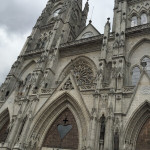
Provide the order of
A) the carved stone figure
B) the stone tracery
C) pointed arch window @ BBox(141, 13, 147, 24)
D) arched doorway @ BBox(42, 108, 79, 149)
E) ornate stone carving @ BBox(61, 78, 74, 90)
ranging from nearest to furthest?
1. the carved stone figure
2. arched doorway @ BBox(42, 108, 79, 149)
3. ornate stone carving @ BBox(61, 78, 74, 90)
4. the stone tracery
5. pointed arch window @ BBox(141, 13, 147, 24)

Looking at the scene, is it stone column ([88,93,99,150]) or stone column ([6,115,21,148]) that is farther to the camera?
stone column ([6,115,21,148])

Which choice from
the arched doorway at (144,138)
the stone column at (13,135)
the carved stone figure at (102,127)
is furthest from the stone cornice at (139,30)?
the stone column at (13,135)

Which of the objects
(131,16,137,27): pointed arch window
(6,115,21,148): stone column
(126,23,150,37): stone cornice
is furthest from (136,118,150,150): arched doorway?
(131,16,137,27): pointed arch window

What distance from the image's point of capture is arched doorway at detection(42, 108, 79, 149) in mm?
11875

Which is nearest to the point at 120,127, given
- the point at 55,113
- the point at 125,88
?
the point at 125,88

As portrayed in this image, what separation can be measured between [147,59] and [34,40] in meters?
15.0

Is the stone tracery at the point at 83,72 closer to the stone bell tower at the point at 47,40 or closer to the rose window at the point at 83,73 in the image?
the rose window at the point at 83,73

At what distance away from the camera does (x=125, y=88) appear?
12.0 metres

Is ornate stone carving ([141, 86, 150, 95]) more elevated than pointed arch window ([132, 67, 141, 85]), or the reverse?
pointed arch window ([132, 67, 141, 85])

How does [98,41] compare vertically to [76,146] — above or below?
above

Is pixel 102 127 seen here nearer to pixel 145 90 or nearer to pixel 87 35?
pixel 145 90

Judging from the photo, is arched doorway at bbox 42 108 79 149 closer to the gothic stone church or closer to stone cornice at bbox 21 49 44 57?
the gothic stone church

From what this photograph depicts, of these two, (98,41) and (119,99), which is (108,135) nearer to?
(119,99)

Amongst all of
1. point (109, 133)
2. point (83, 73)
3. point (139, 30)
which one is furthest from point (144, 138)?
point (139, 30)
